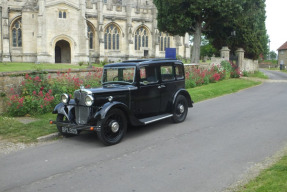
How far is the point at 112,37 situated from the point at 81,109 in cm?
3713

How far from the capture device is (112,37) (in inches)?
1681

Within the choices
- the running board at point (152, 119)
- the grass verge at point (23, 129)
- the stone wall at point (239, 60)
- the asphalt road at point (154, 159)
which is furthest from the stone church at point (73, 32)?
the asphalt road at point (154, 159)

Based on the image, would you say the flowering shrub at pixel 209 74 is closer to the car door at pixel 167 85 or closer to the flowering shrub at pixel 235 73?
the flowering shrub at pixel 235 73

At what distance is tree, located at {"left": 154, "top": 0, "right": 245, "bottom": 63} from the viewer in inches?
888

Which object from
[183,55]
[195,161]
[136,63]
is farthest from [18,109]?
[183,55]

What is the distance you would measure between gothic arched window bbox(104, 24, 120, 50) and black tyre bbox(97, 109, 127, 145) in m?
36.5

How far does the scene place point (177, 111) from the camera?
9.01 metres

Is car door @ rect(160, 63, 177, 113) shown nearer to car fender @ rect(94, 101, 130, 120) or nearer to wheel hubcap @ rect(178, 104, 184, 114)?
wheel hubcap @ rect(178, 104, 184, 114)

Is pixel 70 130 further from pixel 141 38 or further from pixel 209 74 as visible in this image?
pixel 141 38

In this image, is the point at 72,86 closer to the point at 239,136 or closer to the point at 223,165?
the point at 239,136

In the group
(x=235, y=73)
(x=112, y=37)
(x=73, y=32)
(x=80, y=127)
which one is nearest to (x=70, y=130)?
(x=80, y=127)

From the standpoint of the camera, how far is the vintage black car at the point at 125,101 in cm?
671

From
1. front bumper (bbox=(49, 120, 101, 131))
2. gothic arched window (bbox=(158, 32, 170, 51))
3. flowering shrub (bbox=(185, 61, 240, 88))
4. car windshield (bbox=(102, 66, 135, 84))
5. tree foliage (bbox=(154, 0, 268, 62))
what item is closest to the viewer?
front bumper (bbox=(49, 120, 101, 131))

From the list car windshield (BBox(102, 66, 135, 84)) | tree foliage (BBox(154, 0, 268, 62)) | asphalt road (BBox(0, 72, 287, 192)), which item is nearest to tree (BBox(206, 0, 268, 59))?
tree foliage (BBox(154, 0, 268, 62))
